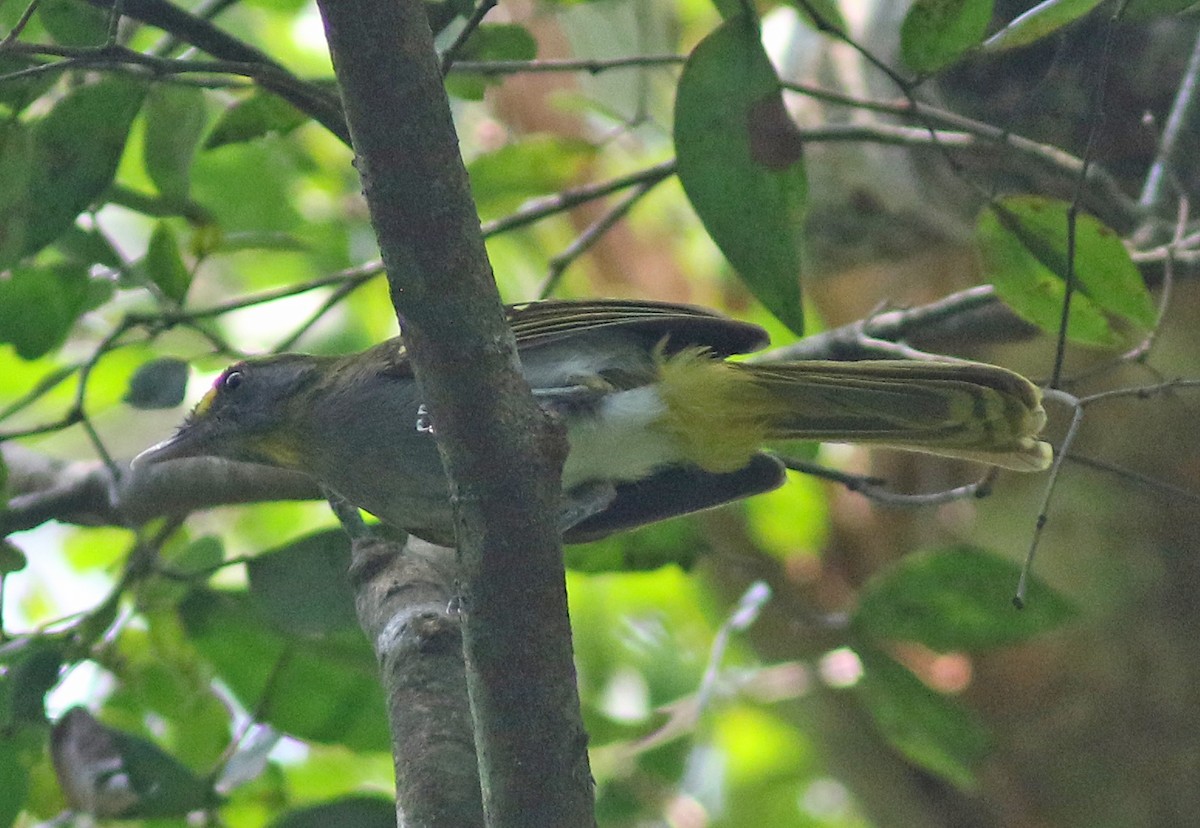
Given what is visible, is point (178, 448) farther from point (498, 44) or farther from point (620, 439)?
point (498, 44)

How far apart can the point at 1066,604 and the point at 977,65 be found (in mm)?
1302

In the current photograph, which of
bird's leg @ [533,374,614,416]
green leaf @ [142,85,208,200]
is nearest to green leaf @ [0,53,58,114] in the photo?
green leaf @ [142,85,208,200]

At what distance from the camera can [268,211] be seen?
3.25 metres

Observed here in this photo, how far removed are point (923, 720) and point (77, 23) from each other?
2.26 m

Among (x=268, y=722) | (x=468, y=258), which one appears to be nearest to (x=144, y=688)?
(x=268, y=722)

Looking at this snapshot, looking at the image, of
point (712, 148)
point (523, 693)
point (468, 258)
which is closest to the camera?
point (468, 258)

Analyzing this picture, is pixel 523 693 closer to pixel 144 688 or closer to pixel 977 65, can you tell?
pixel 144 688

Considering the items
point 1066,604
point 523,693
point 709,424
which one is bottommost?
point 523,693

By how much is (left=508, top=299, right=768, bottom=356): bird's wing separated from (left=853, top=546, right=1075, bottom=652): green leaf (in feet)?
2.15

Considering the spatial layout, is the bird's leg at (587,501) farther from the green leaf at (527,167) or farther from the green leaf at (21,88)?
the green leaf at (21,88)

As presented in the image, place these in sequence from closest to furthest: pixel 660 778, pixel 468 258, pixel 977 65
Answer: pixel 468 258, pixel 977 65, pixel 660 778

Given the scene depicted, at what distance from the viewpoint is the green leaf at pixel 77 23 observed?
2182 millimetres

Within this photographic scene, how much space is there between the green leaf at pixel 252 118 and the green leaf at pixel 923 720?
1721 mm

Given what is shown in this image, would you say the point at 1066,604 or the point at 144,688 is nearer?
the point at 1066,604
